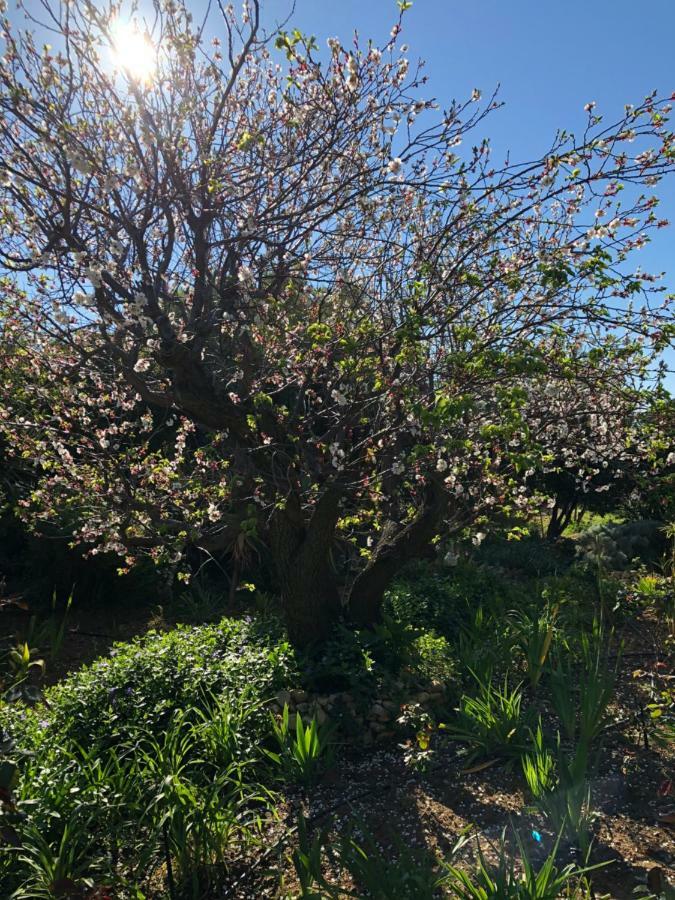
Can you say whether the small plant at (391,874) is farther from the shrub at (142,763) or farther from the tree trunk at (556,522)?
the tree trunk at (556,522)

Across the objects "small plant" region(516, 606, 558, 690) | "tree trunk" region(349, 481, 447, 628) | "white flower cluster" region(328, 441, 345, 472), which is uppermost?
"white flower cluster" region(328, 441, 345, 472)

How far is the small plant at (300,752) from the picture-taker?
3441mm

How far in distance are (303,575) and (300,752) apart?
1.70 metres

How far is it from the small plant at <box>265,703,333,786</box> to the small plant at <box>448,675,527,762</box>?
82cm

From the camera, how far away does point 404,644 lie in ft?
16.7

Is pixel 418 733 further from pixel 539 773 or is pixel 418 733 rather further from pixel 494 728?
pixel 539 773

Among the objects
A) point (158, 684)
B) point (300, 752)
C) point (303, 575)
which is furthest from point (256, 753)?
point (303, 575)

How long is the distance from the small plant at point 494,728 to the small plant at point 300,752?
816 mm

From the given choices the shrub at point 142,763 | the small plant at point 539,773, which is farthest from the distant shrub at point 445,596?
the small plant at point 539,773

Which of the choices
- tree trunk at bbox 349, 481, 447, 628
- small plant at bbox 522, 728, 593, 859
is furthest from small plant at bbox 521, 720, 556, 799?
tree trunk at bbox 349, 481, 447, 628

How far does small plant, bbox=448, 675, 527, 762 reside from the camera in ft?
12.0

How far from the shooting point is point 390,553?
17.9 ft

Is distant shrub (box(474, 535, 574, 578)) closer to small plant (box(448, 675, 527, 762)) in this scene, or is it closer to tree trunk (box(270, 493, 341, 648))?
tree trunk (box(270, 493, 341, 648))

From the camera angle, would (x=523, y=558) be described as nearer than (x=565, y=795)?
No
